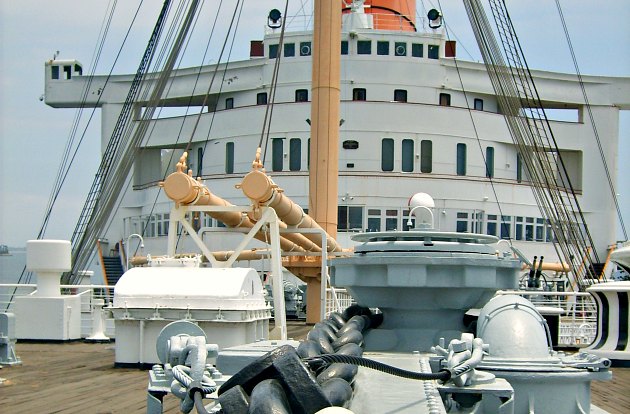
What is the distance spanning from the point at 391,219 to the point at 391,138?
2.62 m

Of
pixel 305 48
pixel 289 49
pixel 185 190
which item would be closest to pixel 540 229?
pixel 305 48

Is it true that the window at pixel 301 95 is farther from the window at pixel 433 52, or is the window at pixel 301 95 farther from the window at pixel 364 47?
the window at pixel 433 52

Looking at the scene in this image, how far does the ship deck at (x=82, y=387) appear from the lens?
712cm

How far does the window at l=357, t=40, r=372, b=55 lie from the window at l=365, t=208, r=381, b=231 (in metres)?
5.68

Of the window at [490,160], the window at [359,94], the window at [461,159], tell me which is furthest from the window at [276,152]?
the window at [490,160]

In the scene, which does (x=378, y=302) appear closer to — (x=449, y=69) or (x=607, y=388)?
(x=607, y=388)

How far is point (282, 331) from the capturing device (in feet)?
41.7

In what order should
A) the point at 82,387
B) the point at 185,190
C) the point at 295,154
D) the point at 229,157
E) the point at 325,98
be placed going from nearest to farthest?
the point at 82,387 < the point at 185,190 < the point at 325,98 < the point at 295,154 < the point at 229,157

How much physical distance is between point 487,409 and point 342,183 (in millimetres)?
22689

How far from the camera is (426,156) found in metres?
28.0

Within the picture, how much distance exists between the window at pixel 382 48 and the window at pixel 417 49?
891mm

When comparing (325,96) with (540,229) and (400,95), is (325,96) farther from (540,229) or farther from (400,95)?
(540,229)

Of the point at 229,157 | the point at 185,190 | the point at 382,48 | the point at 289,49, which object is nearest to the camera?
the point at 185,190

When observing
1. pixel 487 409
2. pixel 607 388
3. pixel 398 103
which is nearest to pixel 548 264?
pixel 398 103
